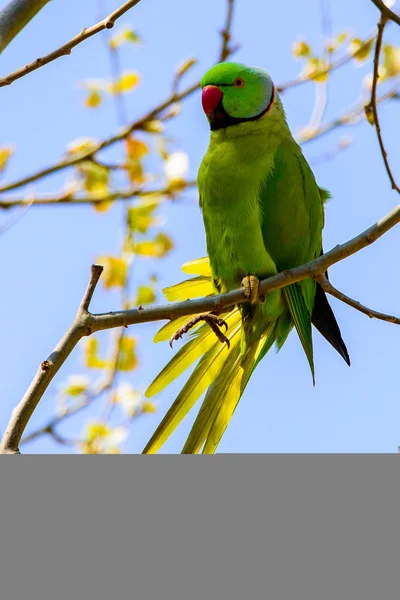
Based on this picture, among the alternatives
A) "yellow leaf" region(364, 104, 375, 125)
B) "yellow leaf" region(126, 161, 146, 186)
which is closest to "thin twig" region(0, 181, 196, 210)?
"yellow leaf" region(126, 161, 146, 186)

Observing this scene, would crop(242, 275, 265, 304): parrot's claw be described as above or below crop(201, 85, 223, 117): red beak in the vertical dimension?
below

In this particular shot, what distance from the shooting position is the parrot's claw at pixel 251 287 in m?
2.21

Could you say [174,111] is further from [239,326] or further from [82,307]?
[82,307]

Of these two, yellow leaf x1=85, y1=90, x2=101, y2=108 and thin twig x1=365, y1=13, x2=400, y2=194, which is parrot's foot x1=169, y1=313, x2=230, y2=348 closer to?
thin twig x1=365, y1=13, x2=400, y2=194

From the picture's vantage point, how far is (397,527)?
43.6 inches

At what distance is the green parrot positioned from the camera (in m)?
2.60

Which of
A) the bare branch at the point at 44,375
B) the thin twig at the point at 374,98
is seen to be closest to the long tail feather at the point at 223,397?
the bare branch at the point at 44,375

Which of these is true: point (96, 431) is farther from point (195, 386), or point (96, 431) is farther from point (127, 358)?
point (195, 386)

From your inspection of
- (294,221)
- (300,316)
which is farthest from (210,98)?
(300,316)

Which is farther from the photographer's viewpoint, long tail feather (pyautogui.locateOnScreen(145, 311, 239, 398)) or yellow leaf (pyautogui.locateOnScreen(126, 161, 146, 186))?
yellow leaf (pyautogui.locateOnScreen(126, 161, 146, 186))

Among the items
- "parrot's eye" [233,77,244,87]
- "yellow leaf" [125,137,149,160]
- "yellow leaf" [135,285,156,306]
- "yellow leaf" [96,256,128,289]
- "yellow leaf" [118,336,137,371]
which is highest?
"parrot's eye" [233,77,244,87]

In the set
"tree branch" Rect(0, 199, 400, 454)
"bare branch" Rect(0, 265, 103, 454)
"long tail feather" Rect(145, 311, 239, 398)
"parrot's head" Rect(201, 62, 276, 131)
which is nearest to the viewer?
"bare branch" Rect(0, 265, 103, 454)

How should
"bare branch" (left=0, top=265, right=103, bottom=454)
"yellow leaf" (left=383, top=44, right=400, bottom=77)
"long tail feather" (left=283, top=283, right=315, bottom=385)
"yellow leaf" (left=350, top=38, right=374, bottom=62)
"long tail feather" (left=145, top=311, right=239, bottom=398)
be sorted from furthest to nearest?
"yellow leaf" (left=383, top=44, right=400, bottom=77) < "yellow leaf" (left=350, top=38, right=374, bottom=62) < "long tail feather" (left=283, top=283, right=315, bottom=385) < "long tail feather" (left=145, top=311, right=239, bottom=398) < "bare branch" (left=0, top=265, right=103, bottom=454)

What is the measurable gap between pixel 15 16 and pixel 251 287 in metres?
1.11
